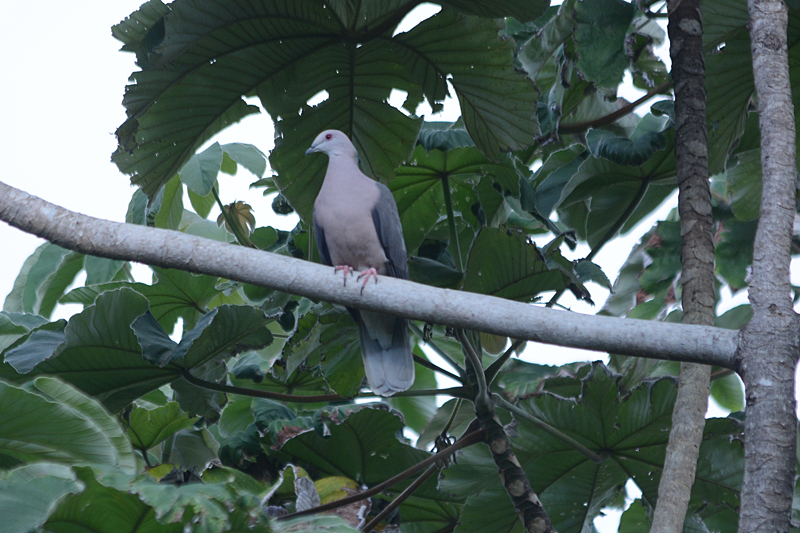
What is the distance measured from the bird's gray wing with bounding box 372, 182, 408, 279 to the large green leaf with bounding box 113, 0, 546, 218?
368mm

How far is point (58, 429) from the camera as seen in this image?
2.29m

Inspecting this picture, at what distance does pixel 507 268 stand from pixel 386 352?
610 millimetres

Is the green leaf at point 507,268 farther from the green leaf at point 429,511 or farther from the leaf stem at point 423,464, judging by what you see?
the green leaf at point 429,511

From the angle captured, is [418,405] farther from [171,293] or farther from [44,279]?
[44,279]

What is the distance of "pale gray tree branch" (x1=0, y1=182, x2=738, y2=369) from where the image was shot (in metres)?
1.68

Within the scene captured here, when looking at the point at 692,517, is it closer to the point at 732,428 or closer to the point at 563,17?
the point at 732,428

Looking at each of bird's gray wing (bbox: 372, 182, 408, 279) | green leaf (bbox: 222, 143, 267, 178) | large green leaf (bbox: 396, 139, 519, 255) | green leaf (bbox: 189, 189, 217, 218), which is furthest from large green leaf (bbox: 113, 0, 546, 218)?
green leaf (bbox: 189, 189, 217, 218)

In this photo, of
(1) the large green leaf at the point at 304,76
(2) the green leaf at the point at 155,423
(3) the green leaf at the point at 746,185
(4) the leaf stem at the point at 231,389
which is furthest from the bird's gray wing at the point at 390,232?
(3) the green leaf at the point at 746,185

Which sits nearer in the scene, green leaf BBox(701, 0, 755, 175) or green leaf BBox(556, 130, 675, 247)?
green leaf BBox(556, 130, 675, 247)

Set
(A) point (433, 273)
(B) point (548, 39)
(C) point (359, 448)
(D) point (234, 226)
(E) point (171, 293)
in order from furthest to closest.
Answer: (D) point (234, 226)
(E) point (171, 293)
(C) point (359, 448)
(B) point (548, 39)
(A) point (433, 273)

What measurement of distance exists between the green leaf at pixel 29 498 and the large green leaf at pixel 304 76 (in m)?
1.46

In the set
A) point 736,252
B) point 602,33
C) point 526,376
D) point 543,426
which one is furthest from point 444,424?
point 602,33

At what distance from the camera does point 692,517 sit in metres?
2.88

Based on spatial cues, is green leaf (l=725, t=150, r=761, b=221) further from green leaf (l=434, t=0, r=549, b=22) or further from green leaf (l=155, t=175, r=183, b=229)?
green leaf (l=155, t=175, r=183, b=229)
